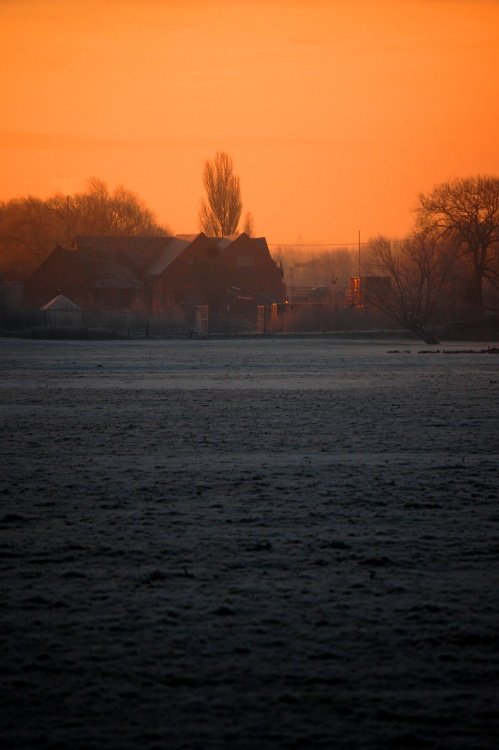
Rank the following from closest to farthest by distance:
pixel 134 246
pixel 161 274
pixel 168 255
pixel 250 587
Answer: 1. pixel 250 587
2. pixel 161 274
3. pixel 168 255
4. pixel 134 246

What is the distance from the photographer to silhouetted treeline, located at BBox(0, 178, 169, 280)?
114 metres

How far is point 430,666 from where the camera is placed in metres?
5.48

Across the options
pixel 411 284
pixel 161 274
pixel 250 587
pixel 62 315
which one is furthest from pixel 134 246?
pixel 250 587

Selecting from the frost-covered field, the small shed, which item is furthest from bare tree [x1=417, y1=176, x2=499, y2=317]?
the frost-covered field

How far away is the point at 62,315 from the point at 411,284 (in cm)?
2289

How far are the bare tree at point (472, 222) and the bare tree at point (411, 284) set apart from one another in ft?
6.87

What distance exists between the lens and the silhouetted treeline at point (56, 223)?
4496 inches

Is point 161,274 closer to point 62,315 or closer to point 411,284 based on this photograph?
point 62,315

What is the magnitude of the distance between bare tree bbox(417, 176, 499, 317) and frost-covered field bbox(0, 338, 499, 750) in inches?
2954

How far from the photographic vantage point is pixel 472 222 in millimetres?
91062

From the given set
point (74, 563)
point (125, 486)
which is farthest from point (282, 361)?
point (74, 563)

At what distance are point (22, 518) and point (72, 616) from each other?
10.6ft

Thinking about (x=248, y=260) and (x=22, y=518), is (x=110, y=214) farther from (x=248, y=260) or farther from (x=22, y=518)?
(x=22, y=518)

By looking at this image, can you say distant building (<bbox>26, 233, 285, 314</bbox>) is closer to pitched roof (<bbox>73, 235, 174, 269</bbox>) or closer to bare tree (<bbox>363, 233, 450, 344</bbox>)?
pitched roof (<bbox>73, 235, 174, 269</bbox>)
